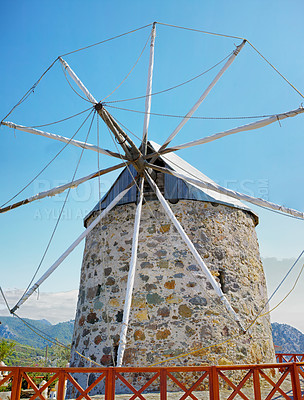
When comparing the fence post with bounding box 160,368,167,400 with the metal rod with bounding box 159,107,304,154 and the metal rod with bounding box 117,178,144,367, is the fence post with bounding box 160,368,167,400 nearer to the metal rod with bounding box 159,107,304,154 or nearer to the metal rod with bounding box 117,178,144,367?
the metal rod with bounding box 117,178,144,367

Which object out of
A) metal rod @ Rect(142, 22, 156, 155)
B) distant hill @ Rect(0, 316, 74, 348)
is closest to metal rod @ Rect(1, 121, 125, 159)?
metal rod @ Rect(142, 22, 156, 155)

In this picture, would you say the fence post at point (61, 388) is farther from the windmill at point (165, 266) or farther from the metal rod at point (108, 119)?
the metal rod at point (108, 119)

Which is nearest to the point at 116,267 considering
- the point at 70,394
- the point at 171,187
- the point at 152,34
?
the point at 171,187

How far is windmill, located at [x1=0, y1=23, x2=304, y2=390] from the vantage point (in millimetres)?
6566

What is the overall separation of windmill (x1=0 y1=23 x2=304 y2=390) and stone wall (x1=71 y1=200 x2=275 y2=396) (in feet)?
0.07

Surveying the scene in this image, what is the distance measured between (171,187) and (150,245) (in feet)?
4.81

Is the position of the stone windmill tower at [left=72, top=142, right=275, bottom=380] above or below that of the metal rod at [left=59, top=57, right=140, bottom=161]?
below

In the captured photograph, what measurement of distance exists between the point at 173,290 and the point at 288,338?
3573 inches

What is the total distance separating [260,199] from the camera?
21.2 feet

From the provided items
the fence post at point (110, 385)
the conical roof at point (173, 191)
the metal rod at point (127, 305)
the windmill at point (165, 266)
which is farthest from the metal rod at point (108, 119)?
the fence post at point (110, 385)

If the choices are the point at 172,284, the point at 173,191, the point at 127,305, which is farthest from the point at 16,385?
the point at 173,191

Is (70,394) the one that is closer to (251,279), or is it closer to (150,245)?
(150,245)

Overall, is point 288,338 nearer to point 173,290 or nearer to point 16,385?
point 173,290

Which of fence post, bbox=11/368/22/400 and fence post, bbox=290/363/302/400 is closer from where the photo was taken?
fence post, bbox=11/368/22/400
